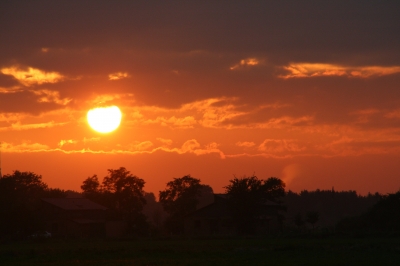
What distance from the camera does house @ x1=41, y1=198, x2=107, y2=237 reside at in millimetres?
96625

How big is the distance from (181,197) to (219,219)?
16.9 meters

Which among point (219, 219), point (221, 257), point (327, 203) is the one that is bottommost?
point (221, 257)

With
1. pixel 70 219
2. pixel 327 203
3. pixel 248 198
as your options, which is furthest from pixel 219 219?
pixel 327 203

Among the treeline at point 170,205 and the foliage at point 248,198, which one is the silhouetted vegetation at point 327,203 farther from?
the foliage at point 248,198

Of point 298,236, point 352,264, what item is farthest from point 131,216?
point 352,264

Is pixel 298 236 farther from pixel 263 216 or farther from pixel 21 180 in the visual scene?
pixel 21 180

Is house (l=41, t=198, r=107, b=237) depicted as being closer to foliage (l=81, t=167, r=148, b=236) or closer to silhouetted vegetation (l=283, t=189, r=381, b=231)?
foliage (l=81, t=167, r=148, b=236)

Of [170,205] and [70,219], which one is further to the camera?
[170,205]

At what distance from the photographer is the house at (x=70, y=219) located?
96.6 m

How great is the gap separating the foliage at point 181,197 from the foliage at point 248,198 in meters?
19.9

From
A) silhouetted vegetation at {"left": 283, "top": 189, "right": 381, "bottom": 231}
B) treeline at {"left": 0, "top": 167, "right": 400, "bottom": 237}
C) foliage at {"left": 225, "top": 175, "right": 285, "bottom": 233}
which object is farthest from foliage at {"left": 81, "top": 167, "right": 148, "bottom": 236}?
silhouetted vegetation at {"left": 283, "top": 189, "right": 381, "bottom": 231}

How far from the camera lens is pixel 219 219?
312 feet

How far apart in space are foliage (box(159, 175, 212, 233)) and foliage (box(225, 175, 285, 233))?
19881 mm

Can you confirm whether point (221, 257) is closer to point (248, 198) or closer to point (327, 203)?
point (248, 198)
